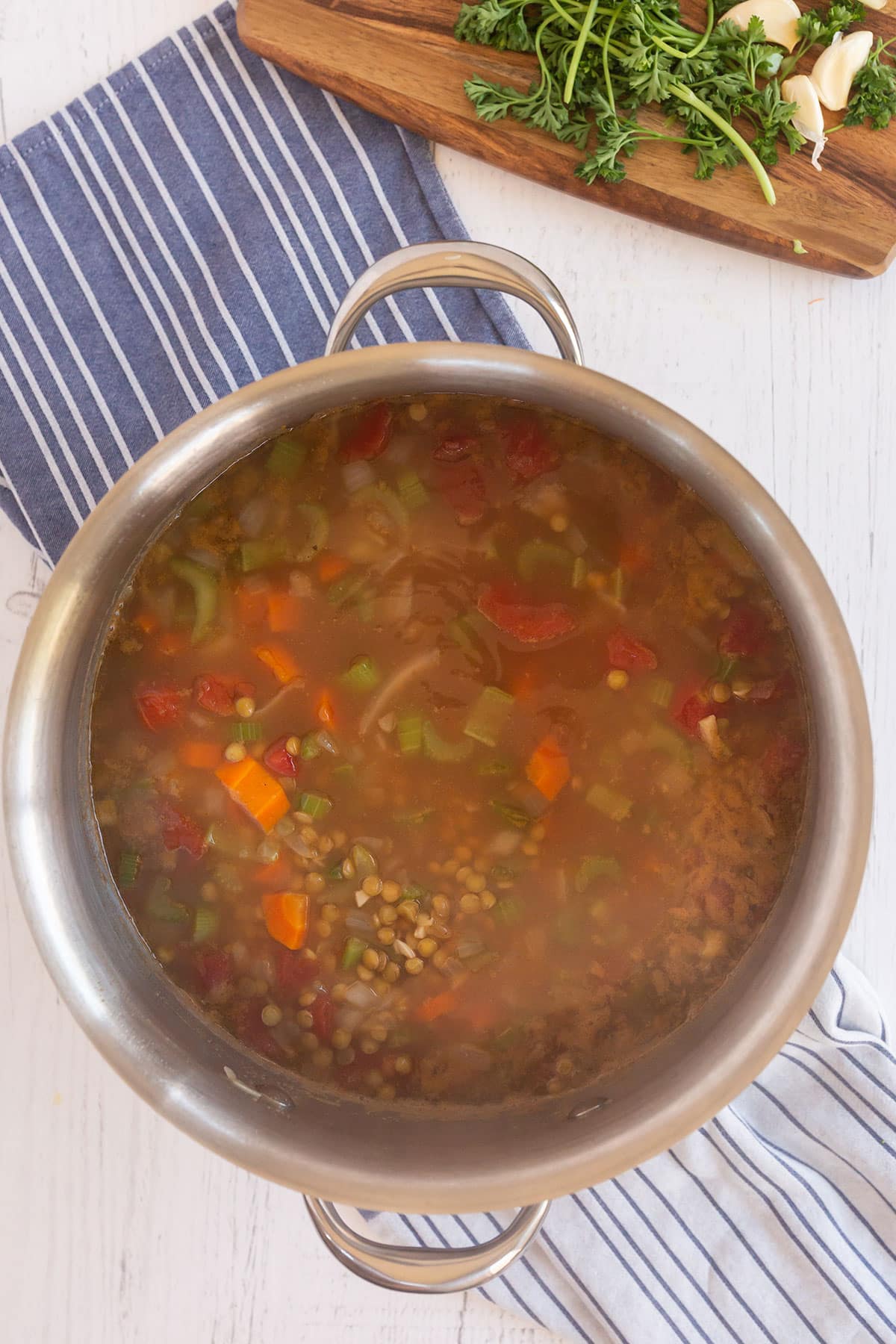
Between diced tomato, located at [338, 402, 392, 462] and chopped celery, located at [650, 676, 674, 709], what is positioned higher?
diced tomato, located at [338, 402, 392, 462]

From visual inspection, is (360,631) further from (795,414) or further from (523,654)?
(795,414)

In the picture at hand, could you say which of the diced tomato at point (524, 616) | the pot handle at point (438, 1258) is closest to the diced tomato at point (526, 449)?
the diced tomato at point (524, 616)

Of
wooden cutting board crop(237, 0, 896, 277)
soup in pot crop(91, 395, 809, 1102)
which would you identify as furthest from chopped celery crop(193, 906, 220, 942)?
wooden cutting board crop(237, 0, 896, 277)

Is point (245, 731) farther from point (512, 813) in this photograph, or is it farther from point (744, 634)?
point (744, 634)

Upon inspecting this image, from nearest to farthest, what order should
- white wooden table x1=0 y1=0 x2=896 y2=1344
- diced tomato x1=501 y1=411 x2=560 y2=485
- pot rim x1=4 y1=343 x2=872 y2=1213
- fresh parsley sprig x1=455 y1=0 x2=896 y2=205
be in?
pot rim x1=4 y1=343 x2=872 y2=1213, diced tomato x1=501 y1=411 x2=560 y2=485, fresh parsley sprig x1=455 y1=0 x2=896 y2=205, white wooden table x1=0 y1=0 x2=896 y2=1344

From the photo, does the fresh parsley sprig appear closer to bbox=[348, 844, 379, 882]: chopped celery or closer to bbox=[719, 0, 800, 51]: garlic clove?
bbox=[719, 0, 800, 51]: garlic clove
